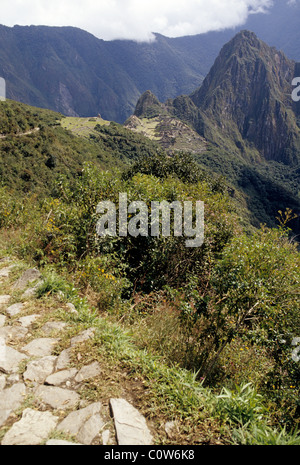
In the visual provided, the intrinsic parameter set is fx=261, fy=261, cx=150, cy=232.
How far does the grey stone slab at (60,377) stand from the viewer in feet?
9.48

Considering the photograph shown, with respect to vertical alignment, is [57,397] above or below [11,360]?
below

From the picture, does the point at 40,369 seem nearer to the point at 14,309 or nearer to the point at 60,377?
the point at 60,377

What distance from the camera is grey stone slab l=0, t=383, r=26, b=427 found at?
2.46m

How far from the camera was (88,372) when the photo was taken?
3020 millimetres

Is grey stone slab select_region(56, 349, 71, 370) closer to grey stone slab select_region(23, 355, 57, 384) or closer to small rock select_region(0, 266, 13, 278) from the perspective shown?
grey stone slab select_region(23, 355, 57, 384)

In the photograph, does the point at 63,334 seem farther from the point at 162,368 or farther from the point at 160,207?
the point at 160,207

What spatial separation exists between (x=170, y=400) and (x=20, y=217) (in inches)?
280

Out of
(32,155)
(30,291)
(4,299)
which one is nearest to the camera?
(4,299)

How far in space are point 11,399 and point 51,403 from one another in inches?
15.8

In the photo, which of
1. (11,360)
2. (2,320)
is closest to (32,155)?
(2,320)

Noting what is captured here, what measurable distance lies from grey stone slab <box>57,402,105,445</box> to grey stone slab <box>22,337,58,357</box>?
1031 mm

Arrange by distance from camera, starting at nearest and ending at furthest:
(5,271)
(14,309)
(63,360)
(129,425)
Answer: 1. (129,425)
2. (63,360)
3. (14,309)
4. (5,271)

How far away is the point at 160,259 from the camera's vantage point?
6.60 m

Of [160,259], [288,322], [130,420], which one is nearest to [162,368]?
[130,420]
